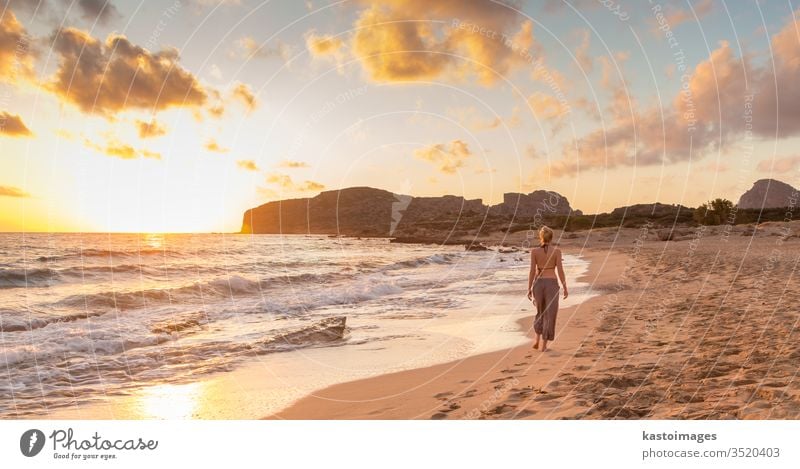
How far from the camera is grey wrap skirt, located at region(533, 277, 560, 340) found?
10836mm

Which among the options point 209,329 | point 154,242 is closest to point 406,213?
point 154,242

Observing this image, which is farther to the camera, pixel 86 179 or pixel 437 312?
pixel 437 312

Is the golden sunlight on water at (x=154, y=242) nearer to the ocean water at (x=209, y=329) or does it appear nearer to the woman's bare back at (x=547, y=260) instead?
the ocean water at (x=209, y=329)

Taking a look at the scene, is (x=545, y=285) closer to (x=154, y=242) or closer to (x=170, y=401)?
(x=170, y=401)

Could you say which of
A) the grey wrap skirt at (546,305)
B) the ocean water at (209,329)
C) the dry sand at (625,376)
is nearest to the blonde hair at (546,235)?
the grey wrap skirt at (546,305)

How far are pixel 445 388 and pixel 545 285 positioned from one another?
3.76 meters

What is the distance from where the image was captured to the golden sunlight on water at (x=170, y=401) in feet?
26.6

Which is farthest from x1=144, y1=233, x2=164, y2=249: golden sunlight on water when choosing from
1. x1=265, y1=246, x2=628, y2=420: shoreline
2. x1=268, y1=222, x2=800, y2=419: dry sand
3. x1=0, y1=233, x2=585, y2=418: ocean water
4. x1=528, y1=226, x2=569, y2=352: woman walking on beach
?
x1=268, y1=222, x2=800, y2=419: dry sand

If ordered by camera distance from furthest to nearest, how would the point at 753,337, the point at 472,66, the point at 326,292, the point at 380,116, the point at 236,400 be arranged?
the point at 326,292
the point at 380,116
the point at 472,66
the point at 753,337
the point at 236,400

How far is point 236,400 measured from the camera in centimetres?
866

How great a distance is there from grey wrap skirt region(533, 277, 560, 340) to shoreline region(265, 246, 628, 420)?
0.43m
